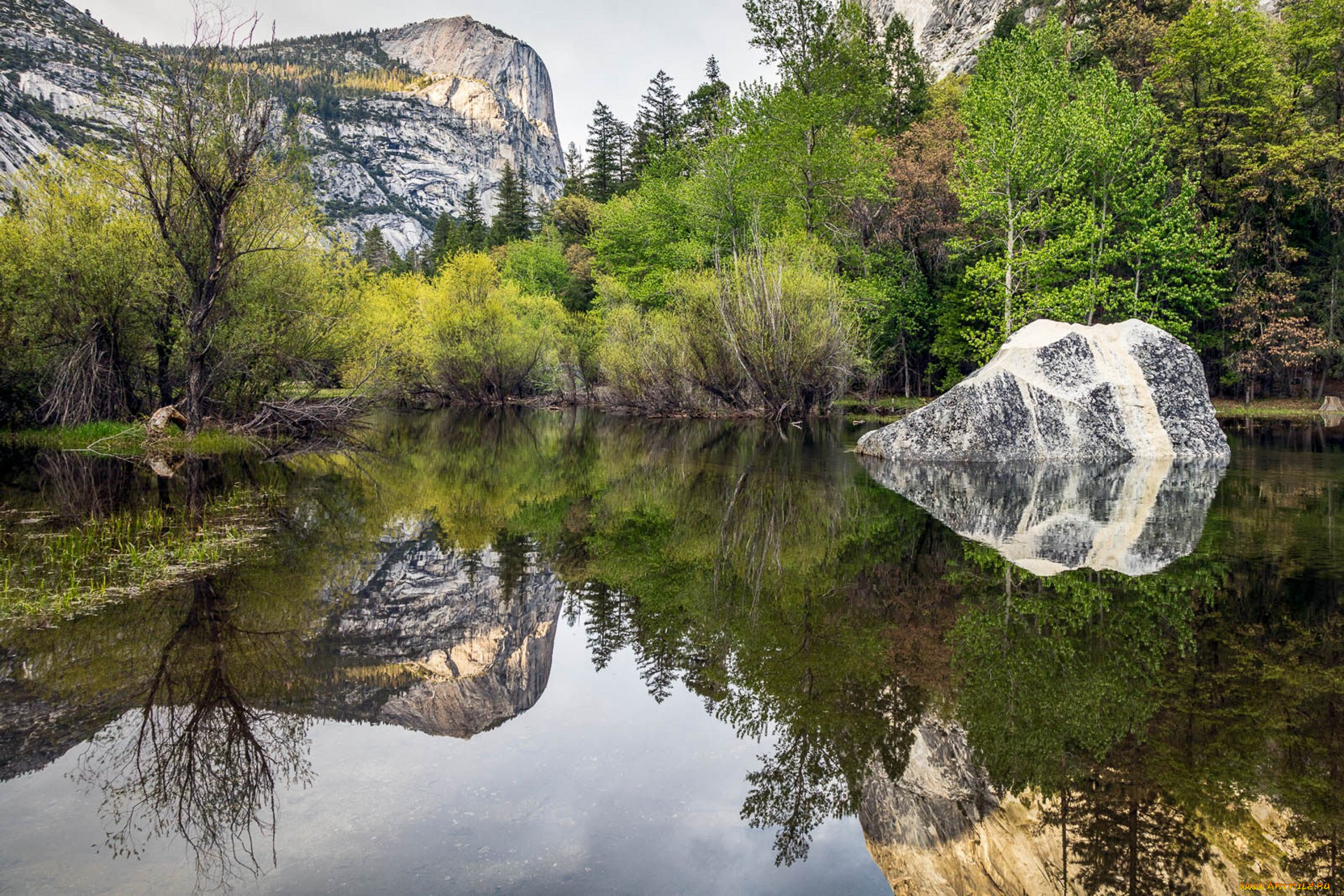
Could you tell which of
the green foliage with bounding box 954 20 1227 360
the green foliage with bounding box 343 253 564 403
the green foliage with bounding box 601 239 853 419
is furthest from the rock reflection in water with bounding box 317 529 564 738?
the green foliage with bounding box 343 253 564 403

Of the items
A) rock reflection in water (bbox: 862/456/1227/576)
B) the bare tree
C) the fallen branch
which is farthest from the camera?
the fallen branch

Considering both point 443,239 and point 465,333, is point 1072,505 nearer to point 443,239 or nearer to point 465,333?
point 465,333

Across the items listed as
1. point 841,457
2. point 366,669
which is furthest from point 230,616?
point 841,457

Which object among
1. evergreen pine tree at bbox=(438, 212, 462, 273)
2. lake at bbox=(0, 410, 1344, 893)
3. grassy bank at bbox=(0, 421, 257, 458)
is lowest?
lake at bbox=(0, 410, 1344, 893)

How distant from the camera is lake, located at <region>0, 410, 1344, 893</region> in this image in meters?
3.39

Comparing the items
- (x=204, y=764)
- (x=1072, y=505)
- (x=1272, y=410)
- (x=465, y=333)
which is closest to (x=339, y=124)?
(x=465, y=333)

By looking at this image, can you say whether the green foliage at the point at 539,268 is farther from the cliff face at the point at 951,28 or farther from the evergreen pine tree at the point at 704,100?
the cliff face at the point at 951,28

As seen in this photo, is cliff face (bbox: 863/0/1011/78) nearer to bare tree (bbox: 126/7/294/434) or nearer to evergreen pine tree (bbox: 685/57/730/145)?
evergreen pine tree (bbox: 685/57/730/145)

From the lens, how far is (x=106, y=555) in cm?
804

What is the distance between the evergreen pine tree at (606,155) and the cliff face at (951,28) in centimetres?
3831

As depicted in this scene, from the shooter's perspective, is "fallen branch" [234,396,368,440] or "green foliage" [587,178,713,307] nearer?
"fallen branch" [234,396,368,440]

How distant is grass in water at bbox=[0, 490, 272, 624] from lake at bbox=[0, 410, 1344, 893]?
0.34 metres

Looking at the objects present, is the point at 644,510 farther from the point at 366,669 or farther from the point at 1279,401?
the point at 1279,401

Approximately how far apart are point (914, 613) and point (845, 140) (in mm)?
30211
